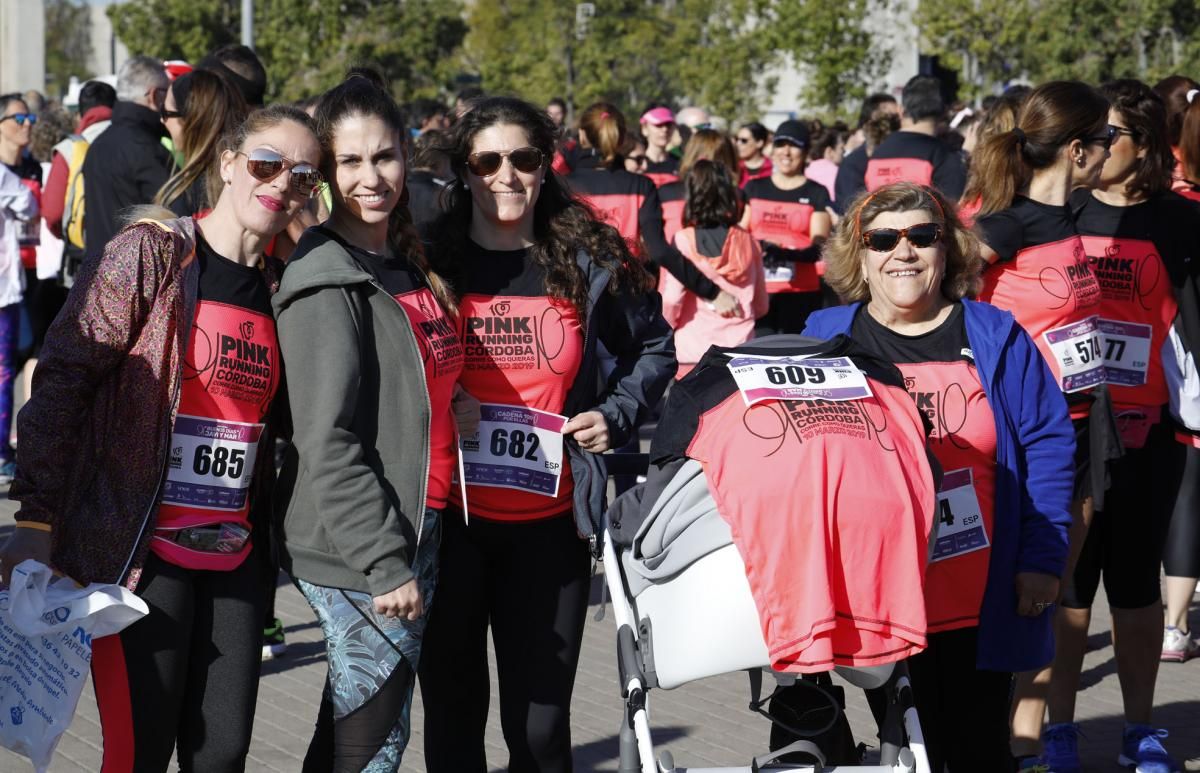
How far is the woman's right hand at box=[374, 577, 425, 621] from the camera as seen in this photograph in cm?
350

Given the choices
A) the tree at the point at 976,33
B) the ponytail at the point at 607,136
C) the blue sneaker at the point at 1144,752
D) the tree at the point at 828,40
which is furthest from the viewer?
the tree at the point at 976,33

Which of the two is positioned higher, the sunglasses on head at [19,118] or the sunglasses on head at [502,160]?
the sunglasses on head at [19,118]

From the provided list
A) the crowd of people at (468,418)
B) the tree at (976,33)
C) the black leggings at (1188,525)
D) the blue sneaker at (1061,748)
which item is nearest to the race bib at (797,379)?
the crowd of people at (468,418)

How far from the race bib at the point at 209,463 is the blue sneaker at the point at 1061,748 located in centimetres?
328

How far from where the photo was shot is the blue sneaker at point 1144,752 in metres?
5.44

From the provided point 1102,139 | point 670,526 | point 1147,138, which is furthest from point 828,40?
point 670,526

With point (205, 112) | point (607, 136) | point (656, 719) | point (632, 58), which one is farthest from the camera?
point (632, 58)

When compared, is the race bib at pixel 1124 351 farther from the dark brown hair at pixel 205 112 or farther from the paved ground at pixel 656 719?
the dark brown hair at pixel 205 112

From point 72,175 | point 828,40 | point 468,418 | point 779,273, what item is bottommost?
point 468,418

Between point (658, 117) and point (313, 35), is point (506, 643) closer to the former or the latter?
point (658, 117)

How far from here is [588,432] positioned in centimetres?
411

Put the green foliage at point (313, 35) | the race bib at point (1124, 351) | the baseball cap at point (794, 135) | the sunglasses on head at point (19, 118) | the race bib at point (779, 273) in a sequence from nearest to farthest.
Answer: the race bib at point (1124, 351) → the sunglasses on head at point (19, 118) → the race bib at point (779, 273) → the baseball cap at point (794, 135) → the green foliage at point (313, 35)

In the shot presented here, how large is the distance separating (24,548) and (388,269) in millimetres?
1100

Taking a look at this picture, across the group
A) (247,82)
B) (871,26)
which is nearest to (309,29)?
(871,26)
